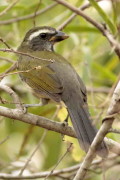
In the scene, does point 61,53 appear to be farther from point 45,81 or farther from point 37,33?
point 45,81

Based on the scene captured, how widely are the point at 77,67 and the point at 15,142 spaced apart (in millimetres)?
1289

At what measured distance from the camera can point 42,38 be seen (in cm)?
578

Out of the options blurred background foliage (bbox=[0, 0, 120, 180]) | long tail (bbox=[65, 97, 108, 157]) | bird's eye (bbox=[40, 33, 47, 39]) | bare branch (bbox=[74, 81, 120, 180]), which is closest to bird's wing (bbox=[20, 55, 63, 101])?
long tail (bbox=[65, 97, 108, 157])

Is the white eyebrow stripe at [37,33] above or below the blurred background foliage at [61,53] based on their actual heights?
above

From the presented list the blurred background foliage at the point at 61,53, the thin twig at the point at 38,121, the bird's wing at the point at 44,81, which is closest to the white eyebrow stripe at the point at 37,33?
the blurred background foliage at the point at 61,53

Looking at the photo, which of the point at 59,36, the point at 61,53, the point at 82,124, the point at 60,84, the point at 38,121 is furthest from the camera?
the point at 61,53

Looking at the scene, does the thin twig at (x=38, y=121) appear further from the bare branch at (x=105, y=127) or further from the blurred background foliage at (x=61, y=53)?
the blurred background foliage at (x=61, y=53)

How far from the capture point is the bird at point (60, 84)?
431 centimetres

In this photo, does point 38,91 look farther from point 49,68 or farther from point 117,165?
point 117,165

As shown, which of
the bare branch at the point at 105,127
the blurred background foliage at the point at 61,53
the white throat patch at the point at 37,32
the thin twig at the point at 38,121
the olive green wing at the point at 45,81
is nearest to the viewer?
the bare branch at the point at 105,127

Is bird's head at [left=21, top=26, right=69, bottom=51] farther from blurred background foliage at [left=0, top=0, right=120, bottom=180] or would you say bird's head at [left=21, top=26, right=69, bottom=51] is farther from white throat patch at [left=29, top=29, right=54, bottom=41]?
blurred background foliage at [left=0, top=0, right=120, bottom=180]

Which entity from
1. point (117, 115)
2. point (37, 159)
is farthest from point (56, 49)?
point (117, 115)

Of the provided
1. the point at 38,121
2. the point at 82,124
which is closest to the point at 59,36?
the point at 82,124

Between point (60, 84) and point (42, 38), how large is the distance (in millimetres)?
1075
